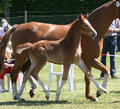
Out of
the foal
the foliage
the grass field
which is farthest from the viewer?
the foliage

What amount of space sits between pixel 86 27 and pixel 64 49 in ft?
2.18

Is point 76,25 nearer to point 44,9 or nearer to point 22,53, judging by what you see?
point 22,53

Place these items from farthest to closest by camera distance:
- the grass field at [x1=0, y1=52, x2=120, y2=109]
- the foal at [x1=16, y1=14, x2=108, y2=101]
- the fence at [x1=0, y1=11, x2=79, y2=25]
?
the fence at [x1=0, y1=11, x2=79, y2=25]
the foal at [x1=16, y1=14, x2=108, y2=101]
the grass field at [x1=0, y1=52, x2=120, y2=109]

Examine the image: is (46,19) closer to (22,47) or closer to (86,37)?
(86,37)

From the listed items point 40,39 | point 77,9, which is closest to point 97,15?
point 40,39

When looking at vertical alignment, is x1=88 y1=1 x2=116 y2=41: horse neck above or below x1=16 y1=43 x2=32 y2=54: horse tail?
above

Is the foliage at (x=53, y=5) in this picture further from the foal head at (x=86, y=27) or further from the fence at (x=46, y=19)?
the foal head at (x=86, y=27)

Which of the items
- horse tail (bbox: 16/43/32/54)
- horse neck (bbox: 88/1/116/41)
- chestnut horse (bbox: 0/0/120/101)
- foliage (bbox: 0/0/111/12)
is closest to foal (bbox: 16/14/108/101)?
horse tail (bbox: 16/43/32/54)

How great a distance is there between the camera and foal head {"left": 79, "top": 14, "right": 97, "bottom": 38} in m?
7.81

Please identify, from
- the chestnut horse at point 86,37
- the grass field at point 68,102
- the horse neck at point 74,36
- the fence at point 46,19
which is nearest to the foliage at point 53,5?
the fence at point 46,19

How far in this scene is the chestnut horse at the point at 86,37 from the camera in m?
8.29

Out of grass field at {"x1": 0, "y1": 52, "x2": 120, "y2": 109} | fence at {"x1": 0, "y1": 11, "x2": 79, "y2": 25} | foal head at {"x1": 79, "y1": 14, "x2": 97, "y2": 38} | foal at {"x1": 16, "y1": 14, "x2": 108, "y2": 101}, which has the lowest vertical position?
grass field at {"x1": 0, "y1": 52, "x2": 120, "y2": 109}

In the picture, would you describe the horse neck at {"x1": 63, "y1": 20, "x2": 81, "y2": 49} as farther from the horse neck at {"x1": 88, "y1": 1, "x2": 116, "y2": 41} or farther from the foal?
the horse neck at {"x1": 88, "y1": 1, "x2": 116, "y2": 41}

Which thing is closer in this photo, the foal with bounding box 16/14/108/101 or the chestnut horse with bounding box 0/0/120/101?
the foal with bounding box 16/14/108/101
